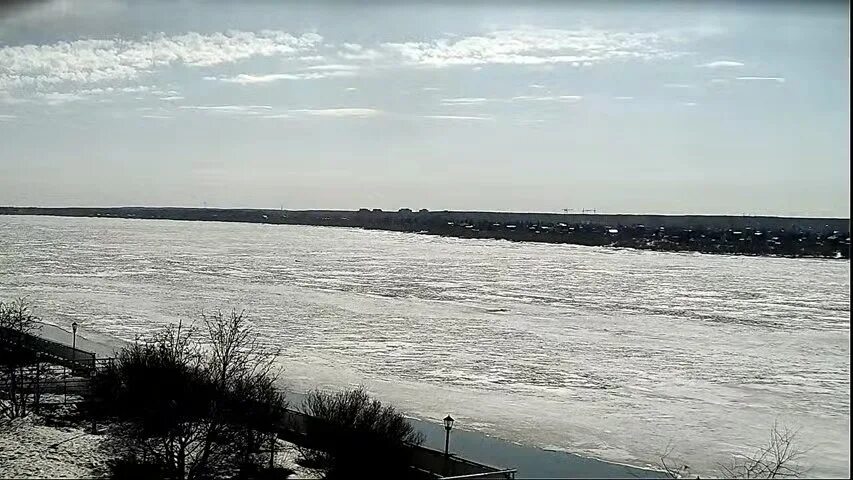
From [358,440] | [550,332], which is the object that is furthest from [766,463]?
[550,332]

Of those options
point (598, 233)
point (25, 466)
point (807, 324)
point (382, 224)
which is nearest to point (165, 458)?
point (25, 466)

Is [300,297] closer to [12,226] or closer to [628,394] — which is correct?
[628,394]

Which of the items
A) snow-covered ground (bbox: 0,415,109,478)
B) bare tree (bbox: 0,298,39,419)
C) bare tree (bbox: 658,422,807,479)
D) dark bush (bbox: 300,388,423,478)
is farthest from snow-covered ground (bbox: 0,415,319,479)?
bare tree (bbox: 658,422,807,479)

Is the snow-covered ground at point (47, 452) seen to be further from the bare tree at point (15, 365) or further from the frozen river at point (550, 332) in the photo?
the frozen river at point (550, 332)

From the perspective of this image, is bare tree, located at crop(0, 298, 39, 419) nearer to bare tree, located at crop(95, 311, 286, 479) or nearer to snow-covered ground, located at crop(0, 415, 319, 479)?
snow-covered ground, located at crop(0, 415, 319, 479)

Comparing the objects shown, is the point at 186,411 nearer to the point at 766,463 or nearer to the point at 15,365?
the point at 15,365
